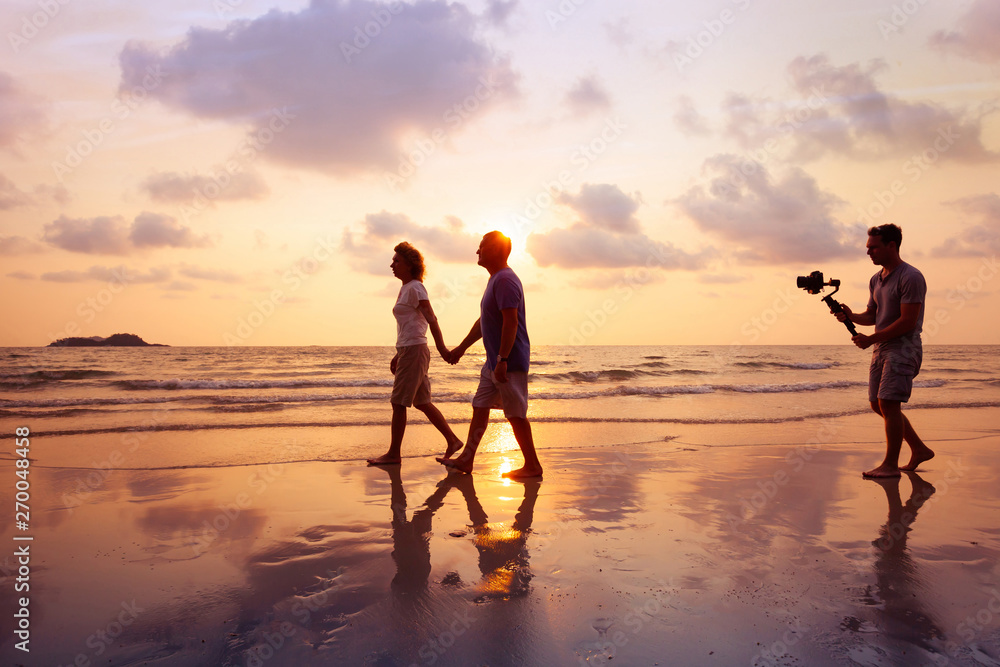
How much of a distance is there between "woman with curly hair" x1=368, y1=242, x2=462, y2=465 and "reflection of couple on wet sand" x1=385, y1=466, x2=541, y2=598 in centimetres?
107

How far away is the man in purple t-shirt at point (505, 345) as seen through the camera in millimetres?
4805

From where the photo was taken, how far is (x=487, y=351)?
537 centimetres

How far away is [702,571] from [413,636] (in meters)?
1.52

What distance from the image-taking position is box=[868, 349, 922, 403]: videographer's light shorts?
4.86 m

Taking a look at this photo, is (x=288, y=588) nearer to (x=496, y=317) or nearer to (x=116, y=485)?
(x=496, y=317)

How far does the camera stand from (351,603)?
100 inches

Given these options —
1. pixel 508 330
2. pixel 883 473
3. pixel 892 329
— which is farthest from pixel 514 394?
pixel 883 473

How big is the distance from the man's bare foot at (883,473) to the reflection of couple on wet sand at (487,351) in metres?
2.96

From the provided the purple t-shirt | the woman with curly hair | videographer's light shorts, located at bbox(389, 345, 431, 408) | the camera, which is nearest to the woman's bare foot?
the woman with curly hair

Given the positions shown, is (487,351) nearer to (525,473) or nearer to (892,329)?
(525,473)

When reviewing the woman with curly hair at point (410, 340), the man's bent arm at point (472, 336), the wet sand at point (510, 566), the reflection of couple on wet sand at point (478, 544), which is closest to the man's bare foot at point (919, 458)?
the wet sand at point (510, 566)

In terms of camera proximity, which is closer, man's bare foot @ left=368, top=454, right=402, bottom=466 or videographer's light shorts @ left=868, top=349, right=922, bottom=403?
videographer's light shorts @ left=868, top=349, right=922, bottom=403

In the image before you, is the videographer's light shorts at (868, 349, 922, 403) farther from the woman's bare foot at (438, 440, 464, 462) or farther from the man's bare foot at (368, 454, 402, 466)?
the man's bare foot at (368, 454, 402, 466)

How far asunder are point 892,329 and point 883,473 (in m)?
1.30
